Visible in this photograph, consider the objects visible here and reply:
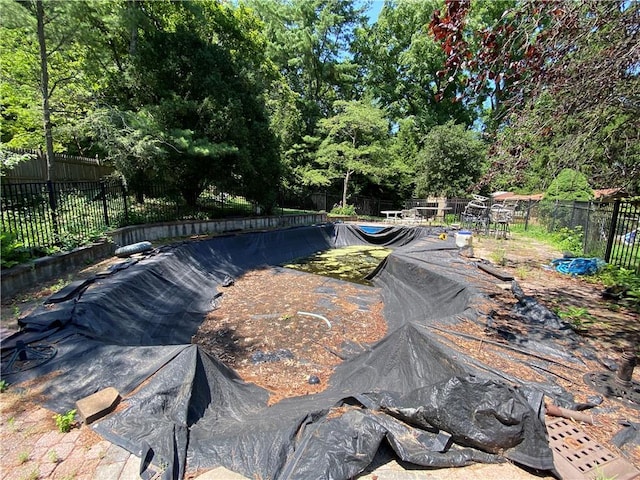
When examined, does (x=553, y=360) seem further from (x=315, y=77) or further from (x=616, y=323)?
(x=315, y=77)

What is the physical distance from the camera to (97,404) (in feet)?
7.24

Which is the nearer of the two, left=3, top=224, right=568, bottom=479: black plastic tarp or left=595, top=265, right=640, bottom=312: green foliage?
left=3, top=224, right=568, bottom=479: black plastic tarp

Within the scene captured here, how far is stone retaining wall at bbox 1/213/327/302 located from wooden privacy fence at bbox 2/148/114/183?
2.44 metres

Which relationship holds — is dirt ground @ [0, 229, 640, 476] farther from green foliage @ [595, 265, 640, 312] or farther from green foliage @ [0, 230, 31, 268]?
green foliage @ [0, 230, 31, 268]

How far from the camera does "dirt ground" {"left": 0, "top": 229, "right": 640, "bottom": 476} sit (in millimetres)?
2846

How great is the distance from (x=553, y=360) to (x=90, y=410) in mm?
3952

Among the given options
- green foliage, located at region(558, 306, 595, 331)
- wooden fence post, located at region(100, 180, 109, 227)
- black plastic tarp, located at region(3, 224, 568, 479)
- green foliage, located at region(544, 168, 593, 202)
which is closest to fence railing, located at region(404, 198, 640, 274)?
green foliage, located at region(544, 168, 593, 202)

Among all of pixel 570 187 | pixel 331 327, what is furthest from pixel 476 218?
pixel 331 327

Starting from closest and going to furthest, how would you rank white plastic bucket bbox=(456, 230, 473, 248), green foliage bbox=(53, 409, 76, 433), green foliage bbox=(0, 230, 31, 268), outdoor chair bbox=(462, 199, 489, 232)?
green foliage bbox=(53, 409, 76, 433) → green foliage bbox=(0, 230, 31, 268) → white plastic bucket bbox=(456, 230, 473, 248) → outdoor chair bbox=(462, 199, 489, 232)

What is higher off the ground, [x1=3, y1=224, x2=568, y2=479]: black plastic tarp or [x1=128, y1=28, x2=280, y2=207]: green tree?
[x1=128, y1=28, x2=280, y2=207]: green tree

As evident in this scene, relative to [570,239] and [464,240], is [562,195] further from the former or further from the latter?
[464,240]

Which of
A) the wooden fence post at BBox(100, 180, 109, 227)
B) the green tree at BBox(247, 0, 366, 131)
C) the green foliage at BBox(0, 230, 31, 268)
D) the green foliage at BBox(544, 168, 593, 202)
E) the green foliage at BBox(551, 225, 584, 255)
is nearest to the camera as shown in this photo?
the green foliage at BBox(0, 230, 31, 268)

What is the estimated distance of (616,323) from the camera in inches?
148

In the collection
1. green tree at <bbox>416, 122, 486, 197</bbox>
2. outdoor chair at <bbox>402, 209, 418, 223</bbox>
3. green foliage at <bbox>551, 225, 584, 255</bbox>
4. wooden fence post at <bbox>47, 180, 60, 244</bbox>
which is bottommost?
green foliage at <bbox>551, 225, 584, 255</bbox>
